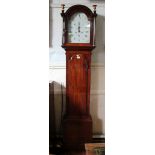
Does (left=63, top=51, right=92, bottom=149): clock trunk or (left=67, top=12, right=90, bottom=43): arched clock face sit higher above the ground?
(left=67, top=12, right=90, bottom=43): arched clock face

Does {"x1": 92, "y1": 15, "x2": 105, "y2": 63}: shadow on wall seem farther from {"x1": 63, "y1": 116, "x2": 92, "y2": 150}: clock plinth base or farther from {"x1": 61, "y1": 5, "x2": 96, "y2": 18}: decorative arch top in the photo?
{"x1": 63, "y1": 116, "x2": 92, "y2": 150}: clock plinth base

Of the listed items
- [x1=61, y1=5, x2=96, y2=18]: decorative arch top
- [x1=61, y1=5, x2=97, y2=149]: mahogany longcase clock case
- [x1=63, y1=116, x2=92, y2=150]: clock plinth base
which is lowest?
[x1=63, y1=116, x2=92, y2=150]: clock plinth base

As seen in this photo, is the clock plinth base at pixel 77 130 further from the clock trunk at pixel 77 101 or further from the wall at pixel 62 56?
the wall at pixel 62 56

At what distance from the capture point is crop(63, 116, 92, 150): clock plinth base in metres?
2.29

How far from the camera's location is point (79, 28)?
232 cm

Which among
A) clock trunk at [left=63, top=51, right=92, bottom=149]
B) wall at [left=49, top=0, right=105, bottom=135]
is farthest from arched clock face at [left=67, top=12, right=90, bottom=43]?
wall at [left=49, top=0, right=105, bottom=135]

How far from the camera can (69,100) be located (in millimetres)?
2316

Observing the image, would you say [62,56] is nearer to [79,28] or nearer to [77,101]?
[79,28]

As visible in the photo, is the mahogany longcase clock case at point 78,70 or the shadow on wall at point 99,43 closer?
the mahogany longcase clock case at point 78,70

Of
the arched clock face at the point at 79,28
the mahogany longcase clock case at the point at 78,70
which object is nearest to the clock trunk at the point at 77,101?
the mahogany longcase clock case at the point at 78,70

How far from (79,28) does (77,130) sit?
38.7 inches

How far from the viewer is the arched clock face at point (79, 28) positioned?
2.30 m
